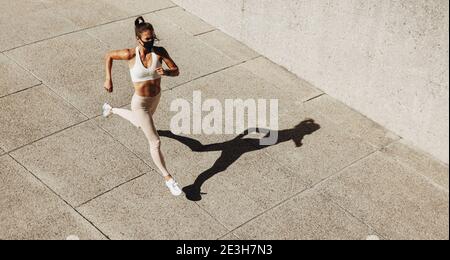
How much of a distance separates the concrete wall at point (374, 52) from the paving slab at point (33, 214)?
455 centimetres

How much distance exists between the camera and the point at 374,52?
895cm

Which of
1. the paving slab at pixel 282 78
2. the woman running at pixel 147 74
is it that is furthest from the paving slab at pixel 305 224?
the paving slab at pixel 282 78

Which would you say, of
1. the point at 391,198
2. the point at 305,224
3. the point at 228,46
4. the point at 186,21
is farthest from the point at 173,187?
the point at 186,21

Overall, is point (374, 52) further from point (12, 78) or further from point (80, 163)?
point (12, 78)

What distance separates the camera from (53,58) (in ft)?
33.0

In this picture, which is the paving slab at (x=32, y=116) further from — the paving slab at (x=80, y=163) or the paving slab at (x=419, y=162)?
the paving slab at (x=419, y=162)

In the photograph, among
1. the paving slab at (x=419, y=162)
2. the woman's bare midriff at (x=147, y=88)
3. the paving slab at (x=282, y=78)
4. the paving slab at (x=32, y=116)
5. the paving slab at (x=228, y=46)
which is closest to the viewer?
the woman's bare midriff at (x=147, y=88)

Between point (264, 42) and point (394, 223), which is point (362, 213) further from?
point (264, 42)

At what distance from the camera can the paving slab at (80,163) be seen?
7.55 meters

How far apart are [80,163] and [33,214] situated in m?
1.02

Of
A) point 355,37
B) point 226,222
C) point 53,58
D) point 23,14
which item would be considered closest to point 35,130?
point 53,58

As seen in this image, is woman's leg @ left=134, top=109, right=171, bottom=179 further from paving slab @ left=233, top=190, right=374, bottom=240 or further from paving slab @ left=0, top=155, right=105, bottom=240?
paving slab @ left=233, top=190, right=374, bottom=240

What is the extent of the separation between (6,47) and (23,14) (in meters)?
1.30

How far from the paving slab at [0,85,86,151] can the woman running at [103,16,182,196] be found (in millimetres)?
1627
